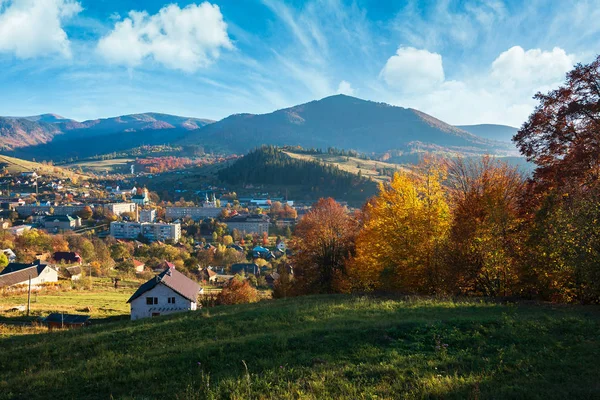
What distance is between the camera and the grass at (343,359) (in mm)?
6883

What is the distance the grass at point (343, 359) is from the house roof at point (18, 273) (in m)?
45.9

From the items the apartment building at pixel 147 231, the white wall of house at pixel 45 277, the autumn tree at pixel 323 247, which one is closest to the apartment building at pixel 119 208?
the apartment building at pixel 147 231

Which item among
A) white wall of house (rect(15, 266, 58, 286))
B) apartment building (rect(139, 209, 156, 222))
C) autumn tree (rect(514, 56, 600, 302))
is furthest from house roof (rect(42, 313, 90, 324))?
apartment building (rect(139, 209, 156, 222))

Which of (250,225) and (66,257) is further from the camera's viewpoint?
(250,225)

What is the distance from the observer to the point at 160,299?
3447 cm

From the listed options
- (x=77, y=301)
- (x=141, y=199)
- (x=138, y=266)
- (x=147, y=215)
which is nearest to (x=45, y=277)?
(x=77, y=301)

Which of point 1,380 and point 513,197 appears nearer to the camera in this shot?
point 1,380

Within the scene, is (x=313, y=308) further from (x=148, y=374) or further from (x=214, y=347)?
(x=148, y=374)

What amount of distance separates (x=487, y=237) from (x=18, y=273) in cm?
5840

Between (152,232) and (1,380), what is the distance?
367 feet

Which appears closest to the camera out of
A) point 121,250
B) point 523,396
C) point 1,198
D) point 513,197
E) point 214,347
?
point 523,396

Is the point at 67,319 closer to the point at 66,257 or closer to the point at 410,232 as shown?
the point at 410,232

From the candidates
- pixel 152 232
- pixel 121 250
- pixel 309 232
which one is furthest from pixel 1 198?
pixel 309 232

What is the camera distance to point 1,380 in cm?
922
